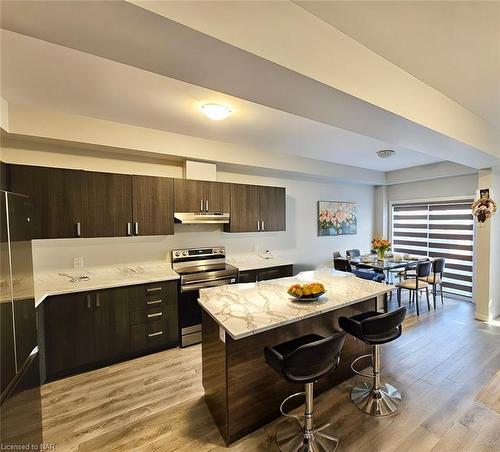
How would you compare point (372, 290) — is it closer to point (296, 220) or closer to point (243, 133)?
point (243, 133)

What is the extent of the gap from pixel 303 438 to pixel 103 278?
8.90ft

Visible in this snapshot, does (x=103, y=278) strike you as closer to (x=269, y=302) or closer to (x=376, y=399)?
(x=269, y=302)

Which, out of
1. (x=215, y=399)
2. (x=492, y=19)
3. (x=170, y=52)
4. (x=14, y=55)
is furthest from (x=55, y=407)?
(x=492, y=19)

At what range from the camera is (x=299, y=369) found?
1.54m

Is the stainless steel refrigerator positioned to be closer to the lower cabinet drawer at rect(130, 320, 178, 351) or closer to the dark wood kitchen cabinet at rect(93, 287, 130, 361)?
the dark wood kitchen cabinet at rect(93, 287, 130, 361)

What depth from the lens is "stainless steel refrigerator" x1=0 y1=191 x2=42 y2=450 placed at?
1269 mm

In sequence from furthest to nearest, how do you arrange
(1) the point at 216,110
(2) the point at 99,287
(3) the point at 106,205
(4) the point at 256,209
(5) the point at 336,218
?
(5) the point at 336,218 < (4) the point at 256,209 < (3) the point at 106,205 < (2) the point at 99,287 < (1) the point at 216,110

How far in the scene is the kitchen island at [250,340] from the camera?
175 cm

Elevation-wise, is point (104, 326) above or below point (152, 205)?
below

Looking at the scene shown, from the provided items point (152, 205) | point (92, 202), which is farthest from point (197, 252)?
point (92, 202)

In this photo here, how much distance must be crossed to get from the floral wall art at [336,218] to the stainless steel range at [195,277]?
2.51 metres

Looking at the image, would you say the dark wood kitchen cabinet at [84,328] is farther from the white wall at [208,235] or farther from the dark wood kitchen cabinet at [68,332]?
the white wall at [208,235]

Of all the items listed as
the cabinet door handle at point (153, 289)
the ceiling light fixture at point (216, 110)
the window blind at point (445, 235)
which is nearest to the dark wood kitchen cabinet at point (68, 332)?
the cabinet door handle at point (153, 289)

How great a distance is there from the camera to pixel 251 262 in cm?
421
